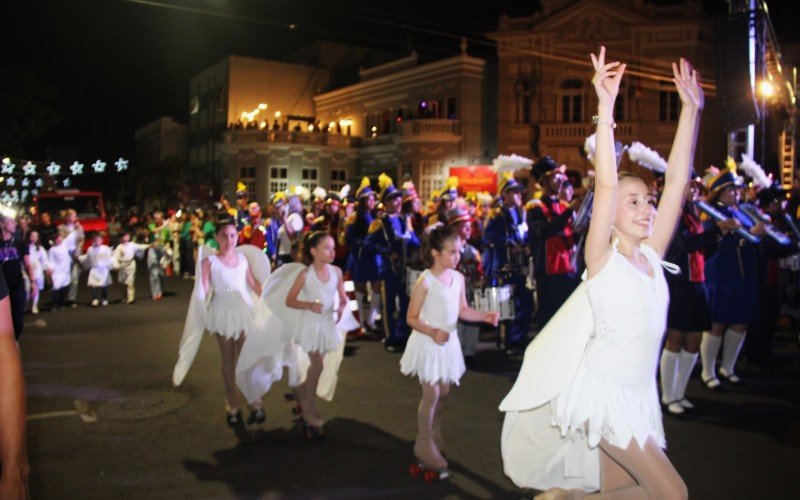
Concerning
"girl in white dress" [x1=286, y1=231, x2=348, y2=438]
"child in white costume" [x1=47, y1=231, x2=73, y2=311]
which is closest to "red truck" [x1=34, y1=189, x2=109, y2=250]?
"child in white costume" [x1=47, y1=231, x2=73, y2=311]

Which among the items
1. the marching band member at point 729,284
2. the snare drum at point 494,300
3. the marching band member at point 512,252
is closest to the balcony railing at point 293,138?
the marching band member at point 512,252

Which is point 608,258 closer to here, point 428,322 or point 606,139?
point 606,139

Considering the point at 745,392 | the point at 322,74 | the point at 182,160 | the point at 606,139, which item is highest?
the point at 322,74

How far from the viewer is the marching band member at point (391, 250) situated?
10383 millimetres

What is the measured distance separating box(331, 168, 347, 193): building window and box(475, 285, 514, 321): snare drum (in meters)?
36.5

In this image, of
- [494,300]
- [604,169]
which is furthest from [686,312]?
[604,169]

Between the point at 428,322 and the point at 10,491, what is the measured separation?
352cm

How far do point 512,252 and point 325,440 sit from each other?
4.54 meters

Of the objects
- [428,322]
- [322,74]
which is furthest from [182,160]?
[428,322]

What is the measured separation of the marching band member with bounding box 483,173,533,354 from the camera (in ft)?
31.9

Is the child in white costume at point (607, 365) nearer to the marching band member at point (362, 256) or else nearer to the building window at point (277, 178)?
the marching band member at point (362, 256)

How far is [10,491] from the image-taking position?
223 cm

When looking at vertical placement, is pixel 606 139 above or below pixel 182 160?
below

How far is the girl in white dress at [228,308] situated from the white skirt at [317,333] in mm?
634
